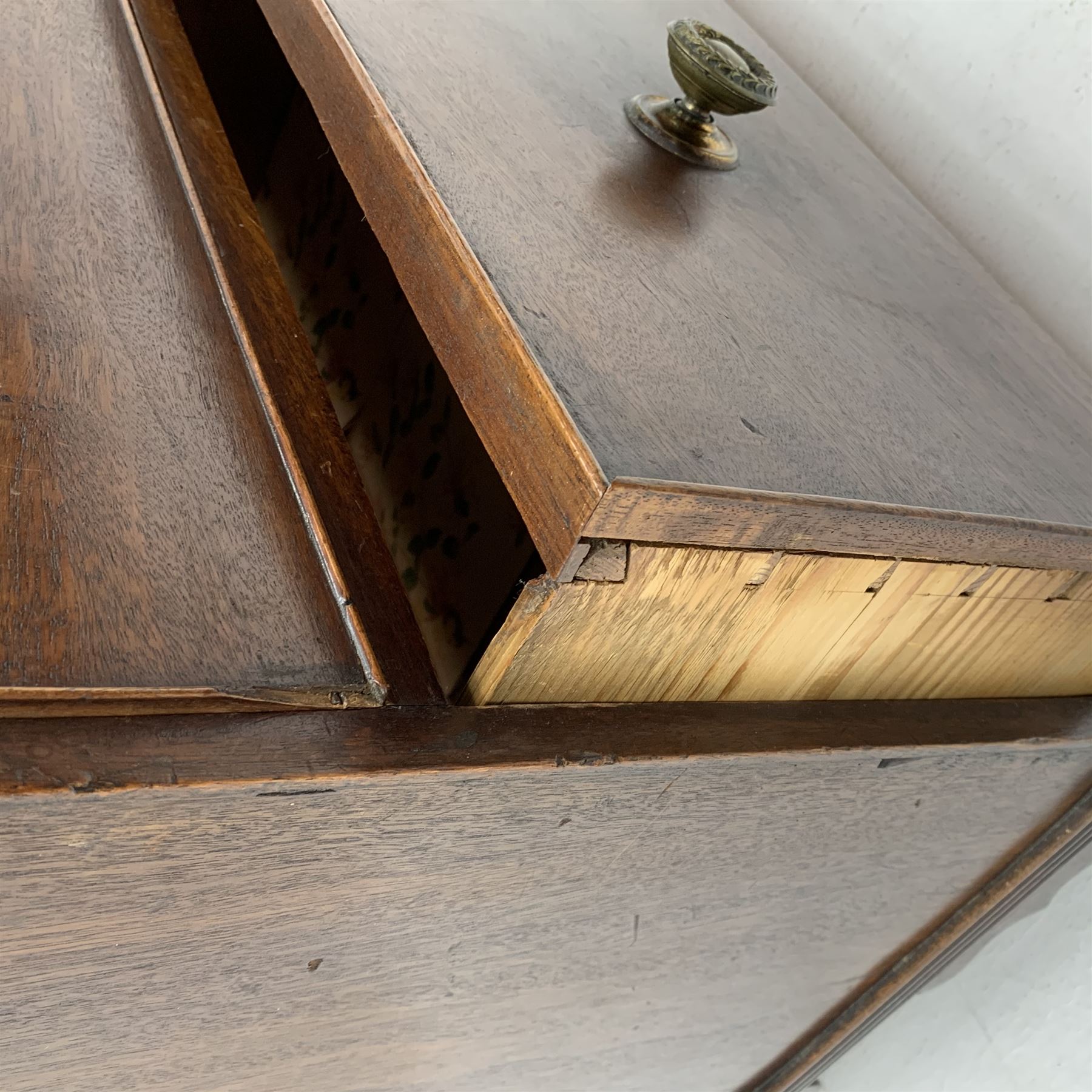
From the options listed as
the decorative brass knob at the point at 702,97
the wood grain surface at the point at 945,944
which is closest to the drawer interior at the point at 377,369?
the decorative brass knob at the point at 702,97

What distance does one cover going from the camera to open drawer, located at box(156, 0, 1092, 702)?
340 mm

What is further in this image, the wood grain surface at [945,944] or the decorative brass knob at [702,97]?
the wood grain surface at [945,944]

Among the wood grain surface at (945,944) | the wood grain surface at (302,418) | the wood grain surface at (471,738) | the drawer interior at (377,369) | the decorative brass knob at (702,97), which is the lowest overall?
the wood grain surface at (945,944)

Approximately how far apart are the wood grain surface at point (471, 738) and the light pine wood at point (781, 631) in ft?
0.03

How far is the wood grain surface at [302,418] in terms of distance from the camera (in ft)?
1.22

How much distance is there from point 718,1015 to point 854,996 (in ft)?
0.41

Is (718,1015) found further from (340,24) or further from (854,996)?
(340,24)

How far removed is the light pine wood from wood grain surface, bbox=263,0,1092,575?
0.03 metres

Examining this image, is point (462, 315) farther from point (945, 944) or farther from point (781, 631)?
point (945, 944)

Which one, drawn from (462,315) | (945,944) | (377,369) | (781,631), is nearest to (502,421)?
(462,315)

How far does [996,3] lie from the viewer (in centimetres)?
79

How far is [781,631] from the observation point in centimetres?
43

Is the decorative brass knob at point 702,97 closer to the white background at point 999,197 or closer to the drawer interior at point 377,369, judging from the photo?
the drawer interior at point 377,369

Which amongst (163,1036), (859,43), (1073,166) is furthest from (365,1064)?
(859,43)
